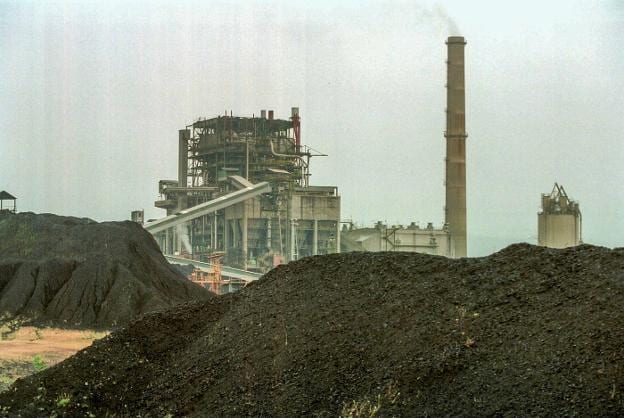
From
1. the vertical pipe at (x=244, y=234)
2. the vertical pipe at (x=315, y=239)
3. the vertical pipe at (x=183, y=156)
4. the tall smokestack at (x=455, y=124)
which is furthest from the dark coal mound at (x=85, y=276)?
the vertical pipe at (x=183, y=156)

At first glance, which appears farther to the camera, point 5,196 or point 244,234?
point 244,234

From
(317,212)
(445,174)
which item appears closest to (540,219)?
(445,174)

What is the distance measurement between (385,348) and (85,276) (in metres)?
22.2

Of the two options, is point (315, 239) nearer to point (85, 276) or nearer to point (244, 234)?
point (244, 234)

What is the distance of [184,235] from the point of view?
66438 millimetres

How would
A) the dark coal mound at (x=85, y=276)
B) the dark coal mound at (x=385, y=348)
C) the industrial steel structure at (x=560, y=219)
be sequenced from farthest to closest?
1. the industrial steel structure at (x=560, y=219)
2. the dark coal mound at (x=85, y=276)
3. the dark coal mound at (x=385, y=348)

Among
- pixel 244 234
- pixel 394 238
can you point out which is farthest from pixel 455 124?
pixel 244 234

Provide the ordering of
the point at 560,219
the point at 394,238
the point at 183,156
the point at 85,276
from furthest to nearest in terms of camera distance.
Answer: the point at 183,156
the point at 394,238
the point at 560,219
the point at 85,276

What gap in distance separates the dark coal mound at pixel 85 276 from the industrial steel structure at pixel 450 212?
26.1 metres

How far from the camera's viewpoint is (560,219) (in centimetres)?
5747

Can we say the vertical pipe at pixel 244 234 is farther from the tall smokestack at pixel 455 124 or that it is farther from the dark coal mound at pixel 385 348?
the dark coal mound at pixel 385 348

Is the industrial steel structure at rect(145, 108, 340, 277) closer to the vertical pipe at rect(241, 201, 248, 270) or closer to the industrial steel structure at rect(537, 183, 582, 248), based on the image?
the vertical pipe at rect(241, 201, 248, 270)

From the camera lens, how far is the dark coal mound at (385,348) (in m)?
9.84

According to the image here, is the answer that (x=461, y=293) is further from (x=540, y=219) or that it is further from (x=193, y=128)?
(x=193, y=128)
